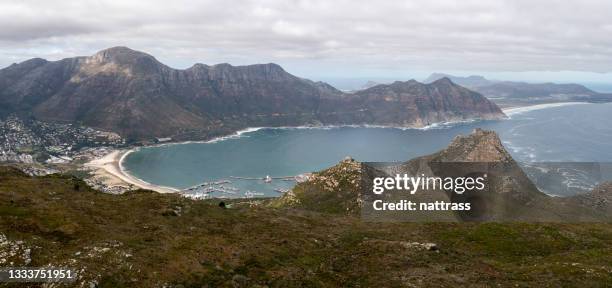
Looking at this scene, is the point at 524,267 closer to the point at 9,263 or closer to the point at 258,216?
the point at 258,216

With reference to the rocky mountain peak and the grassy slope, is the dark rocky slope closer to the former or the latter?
the rocky mountain peak

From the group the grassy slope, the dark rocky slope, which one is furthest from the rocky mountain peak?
the grassy slope

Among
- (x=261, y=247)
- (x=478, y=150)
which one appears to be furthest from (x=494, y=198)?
(x=261, y=247)

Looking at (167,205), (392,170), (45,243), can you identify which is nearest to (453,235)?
(167,205)

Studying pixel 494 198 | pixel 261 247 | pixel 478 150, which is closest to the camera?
pixel 261 247

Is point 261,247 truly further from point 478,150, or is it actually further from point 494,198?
point 478,150

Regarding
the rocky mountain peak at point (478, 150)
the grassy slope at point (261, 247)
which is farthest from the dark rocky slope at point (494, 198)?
the grassy slope at point (261, 247)

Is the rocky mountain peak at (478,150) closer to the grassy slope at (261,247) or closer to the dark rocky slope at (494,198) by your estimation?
the dark rocky slope at (494,198)

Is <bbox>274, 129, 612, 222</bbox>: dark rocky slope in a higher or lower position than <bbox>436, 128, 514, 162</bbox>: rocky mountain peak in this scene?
lower
